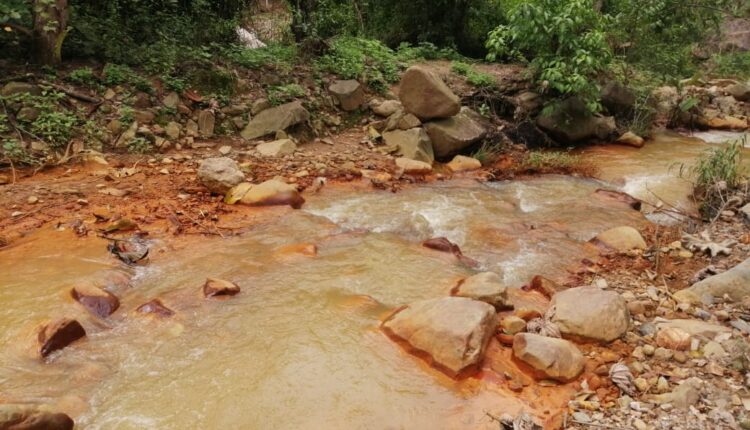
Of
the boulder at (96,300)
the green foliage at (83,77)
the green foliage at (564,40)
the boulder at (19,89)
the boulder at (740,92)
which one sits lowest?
the boulder at (96,300)

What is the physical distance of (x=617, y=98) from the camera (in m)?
9.11

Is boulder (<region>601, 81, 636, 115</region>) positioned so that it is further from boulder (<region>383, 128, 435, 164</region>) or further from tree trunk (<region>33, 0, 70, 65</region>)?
tree trunk (<region>33, 0, 70, 65</region>)

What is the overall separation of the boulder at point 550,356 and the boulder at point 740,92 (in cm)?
1160

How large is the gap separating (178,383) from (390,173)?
13.8 feet

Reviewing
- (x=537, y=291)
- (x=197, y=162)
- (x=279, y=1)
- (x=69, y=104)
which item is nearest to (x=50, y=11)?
(x=69, y=104)

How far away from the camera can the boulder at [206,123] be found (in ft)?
22.0

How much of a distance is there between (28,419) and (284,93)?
18.9 feet

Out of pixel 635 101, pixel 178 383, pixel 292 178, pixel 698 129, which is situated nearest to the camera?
pixel 178 383

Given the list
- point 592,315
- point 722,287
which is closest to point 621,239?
point 722,287

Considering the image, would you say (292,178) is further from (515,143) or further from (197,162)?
(515,143)

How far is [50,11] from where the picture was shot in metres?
6.05

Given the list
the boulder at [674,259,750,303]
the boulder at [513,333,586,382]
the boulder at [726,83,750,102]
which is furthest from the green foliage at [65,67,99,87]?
the boulder at [726,83,750,102]

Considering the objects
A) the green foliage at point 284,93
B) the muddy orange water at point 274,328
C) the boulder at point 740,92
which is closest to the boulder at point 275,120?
the green foliage at point 284,93

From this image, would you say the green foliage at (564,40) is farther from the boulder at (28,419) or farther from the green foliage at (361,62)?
the boulder at (28,419)
